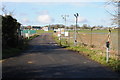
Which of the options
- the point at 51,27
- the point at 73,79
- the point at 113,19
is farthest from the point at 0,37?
the point at 51,27

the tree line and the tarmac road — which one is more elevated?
the tree line

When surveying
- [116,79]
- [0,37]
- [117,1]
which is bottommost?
[116,79]

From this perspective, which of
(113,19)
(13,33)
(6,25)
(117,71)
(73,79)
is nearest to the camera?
(73,79)

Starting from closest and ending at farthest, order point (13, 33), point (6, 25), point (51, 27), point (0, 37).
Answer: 1. point (0, 37)
2. point (6, 25)
3. point (13, 33)
4. point (51, 27)

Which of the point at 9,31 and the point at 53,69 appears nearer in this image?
the point at 53,69

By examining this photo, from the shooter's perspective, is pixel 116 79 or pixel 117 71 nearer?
pixel 116 79

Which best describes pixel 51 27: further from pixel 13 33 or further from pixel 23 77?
pixel 23 77

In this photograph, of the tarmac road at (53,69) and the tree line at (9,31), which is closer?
the tarmac road at (53,69)

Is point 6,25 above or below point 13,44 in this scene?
above

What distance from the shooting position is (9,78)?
9.08m

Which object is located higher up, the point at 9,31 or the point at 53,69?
the point at 9,31

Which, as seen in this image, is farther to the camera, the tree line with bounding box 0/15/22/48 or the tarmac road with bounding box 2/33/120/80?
the tree line with bounding box 0/15/22/48

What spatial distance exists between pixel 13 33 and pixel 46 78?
1820 cm

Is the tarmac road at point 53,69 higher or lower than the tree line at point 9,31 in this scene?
lower
